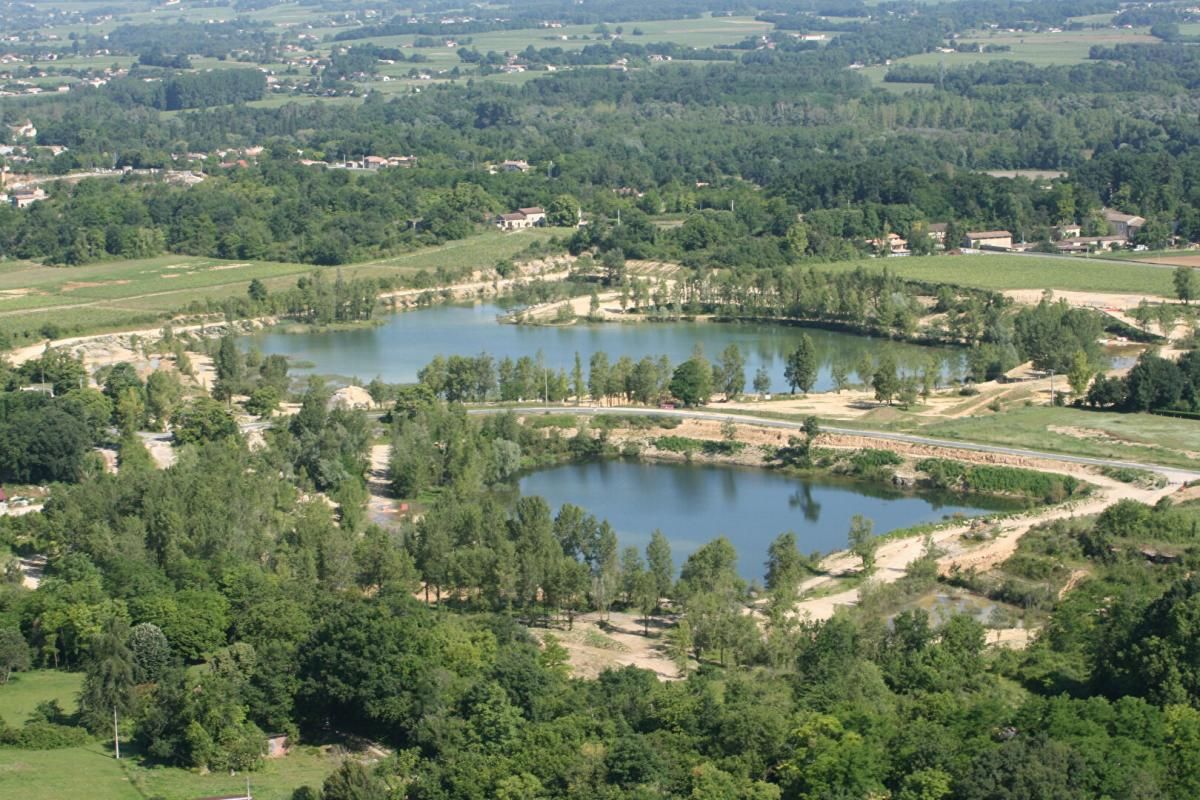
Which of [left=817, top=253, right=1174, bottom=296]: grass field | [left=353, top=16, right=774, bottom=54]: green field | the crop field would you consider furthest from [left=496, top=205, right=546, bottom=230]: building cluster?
[left=353, top=16, right=774, bottom=54]: green field

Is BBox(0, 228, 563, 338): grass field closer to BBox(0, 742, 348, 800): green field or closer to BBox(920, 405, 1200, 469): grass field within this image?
BBox(920, 405, 1200, 469): grass field

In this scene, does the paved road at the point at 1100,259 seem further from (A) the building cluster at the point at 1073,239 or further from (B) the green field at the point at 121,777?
(B) the green field at the point at 121,777

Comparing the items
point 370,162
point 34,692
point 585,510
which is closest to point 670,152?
point 370,162

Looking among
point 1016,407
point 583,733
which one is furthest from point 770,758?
point 1016,407

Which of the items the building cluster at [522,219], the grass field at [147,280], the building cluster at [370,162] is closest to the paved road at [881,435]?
the grass field at [147,280]

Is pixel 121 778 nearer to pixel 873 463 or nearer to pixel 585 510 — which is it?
pixel 585 510

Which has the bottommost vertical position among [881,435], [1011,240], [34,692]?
[1011,240]
